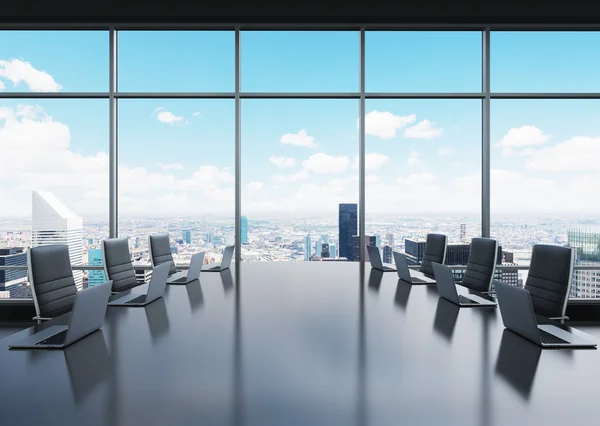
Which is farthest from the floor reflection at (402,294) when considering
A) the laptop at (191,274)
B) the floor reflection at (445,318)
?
the laptop at (191,274)

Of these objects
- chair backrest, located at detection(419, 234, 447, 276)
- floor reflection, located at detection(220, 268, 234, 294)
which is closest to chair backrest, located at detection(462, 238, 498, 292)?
chair backrest, located at detection(419, 234, 447, 276)

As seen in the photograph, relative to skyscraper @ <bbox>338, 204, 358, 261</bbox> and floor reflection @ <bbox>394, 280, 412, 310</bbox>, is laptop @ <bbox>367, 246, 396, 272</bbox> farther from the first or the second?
skyscraper @ <bbox>338, 204, 358, 261</bbox>

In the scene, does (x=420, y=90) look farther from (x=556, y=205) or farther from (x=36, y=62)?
(x=36, y=62)

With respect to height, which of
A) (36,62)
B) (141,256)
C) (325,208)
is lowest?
(141,256)

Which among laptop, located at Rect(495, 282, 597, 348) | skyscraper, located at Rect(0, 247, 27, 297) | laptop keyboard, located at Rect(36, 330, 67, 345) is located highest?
laptop, located at Rect(495, 282, 597, 348)

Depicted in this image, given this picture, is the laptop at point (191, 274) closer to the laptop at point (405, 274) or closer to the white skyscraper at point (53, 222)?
the laptop at point (405, 274)

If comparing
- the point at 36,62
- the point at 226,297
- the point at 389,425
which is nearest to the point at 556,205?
the point at 226,297

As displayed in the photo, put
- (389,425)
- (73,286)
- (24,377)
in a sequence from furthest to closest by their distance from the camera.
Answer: (73,286), (24,377), (389,425)

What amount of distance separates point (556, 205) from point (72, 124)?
22.3 ft

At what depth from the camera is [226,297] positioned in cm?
238

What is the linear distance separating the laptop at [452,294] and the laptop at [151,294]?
1761 millimetres

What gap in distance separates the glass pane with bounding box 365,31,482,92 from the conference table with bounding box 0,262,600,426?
3859 mm

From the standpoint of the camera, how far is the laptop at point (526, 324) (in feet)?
4.78

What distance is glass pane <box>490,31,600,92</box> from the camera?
4992 mm
